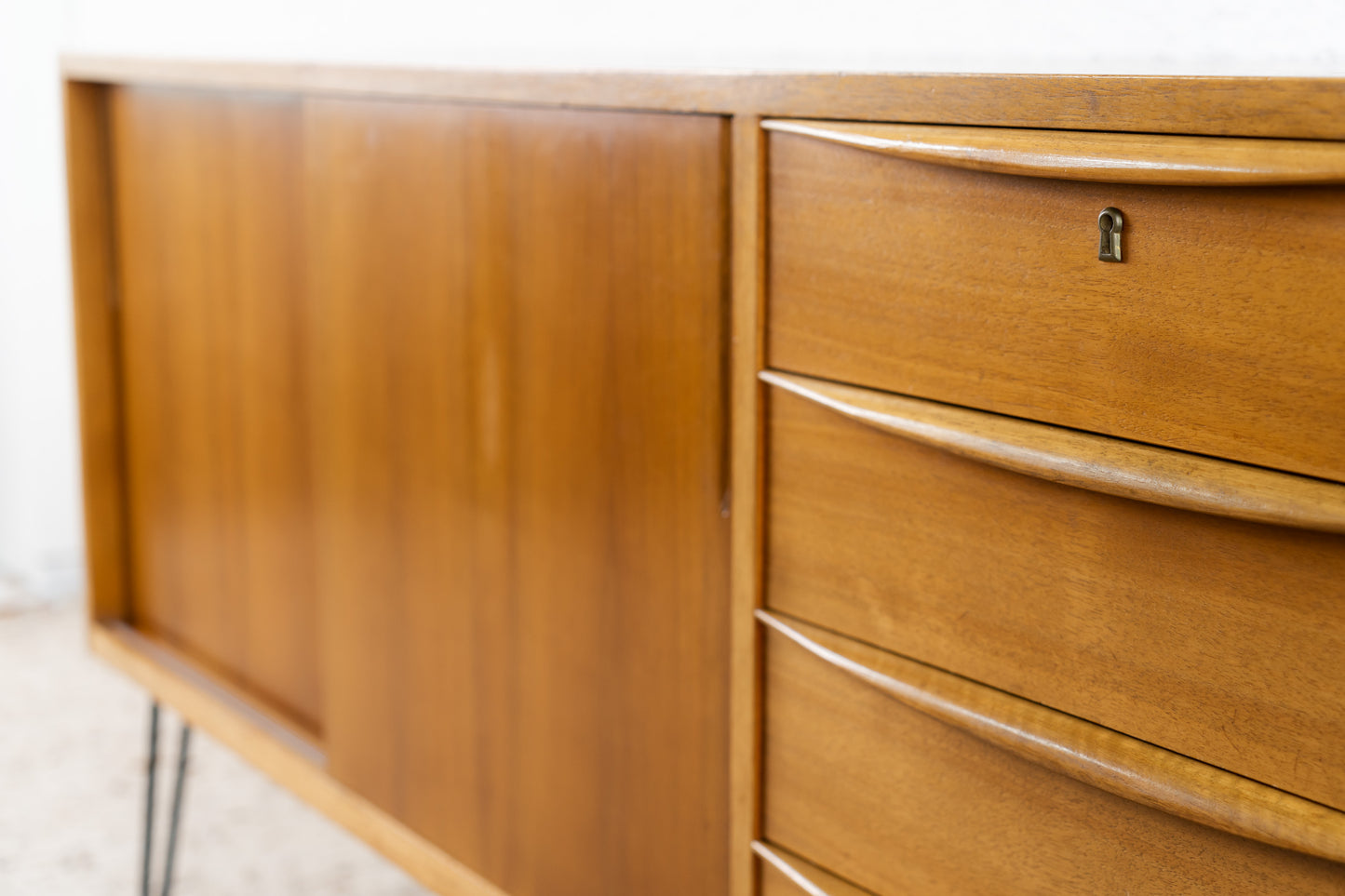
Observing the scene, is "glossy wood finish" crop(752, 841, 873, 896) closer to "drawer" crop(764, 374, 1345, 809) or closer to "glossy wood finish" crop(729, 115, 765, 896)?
"glossy wood finish" crop(729, 115, 765, 896)

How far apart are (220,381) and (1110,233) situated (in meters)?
1.00

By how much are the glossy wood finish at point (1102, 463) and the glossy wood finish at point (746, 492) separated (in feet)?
0.19

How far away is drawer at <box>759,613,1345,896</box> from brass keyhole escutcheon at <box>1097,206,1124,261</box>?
22 cm

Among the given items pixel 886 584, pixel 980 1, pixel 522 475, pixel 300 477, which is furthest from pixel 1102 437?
pixel 300 477

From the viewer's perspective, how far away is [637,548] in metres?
0.89

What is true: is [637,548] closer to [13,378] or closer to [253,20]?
[253,20]

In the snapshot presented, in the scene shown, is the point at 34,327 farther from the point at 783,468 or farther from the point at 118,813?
the point at 783,468

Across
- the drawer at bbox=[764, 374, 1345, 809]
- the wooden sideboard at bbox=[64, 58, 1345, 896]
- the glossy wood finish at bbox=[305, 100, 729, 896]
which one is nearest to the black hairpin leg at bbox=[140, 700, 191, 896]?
the wooden sideboard at bbox=[64, 58, 1345, 896]

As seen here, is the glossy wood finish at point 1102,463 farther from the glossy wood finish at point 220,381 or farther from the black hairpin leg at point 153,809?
the black hairpin leg at point 153,809

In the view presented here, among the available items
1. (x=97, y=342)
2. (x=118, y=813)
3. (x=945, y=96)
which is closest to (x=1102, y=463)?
(x=945, y=96)

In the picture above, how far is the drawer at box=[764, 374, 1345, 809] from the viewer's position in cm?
55

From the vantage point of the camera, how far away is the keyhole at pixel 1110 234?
22.9 inches

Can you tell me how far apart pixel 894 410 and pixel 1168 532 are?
154 mm

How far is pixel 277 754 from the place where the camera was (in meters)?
1.28
